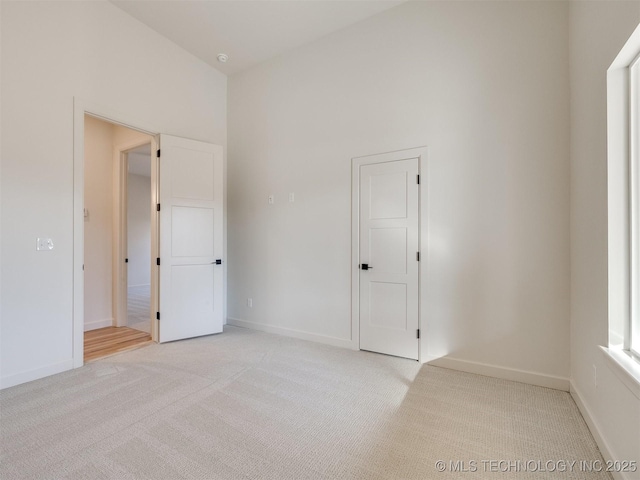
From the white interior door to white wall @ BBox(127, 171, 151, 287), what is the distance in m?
5.38

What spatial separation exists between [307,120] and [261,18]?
112 centimetres

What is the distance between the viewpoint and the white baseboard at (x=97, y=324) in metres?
4.07

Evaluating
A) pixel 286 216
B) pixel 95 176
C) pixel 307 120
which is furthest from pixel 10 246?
pixel 307 120

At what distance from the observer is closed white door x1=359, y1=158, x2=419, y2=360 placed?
3027 mm

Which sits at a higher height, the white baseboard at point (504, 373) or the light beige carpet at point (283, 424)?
the white baseboard at point (504, 373)

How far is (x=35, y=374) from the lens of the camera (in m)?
2.56

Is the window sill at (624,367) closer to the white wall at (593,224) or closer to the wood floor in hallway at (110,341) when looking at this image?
the white wall at (593,224)

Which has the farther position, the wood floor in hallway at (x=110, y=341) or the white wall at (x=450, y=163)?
the wood floor in hallway at (x=110, y=341)

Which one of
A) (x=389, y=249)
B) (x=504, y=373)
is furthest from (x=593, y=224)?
(x=389, y=249)

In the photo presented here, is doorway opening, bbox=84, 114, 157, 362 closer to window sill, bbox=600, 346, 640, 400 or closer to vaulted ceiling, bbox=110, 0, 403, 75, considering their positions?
vaulted ceiling, bbox=110, 0, 403, 75

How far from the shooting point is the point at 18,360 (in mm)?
2480

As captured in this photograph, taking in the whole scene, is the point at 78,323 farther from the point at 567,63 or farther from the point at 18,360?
the point at 567,63

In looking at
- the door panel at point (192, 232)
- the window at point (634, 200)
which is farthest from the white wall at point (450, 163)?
the window at point (634, 200)

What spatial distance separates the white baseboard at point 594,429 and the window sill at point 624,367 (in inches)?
15.9
